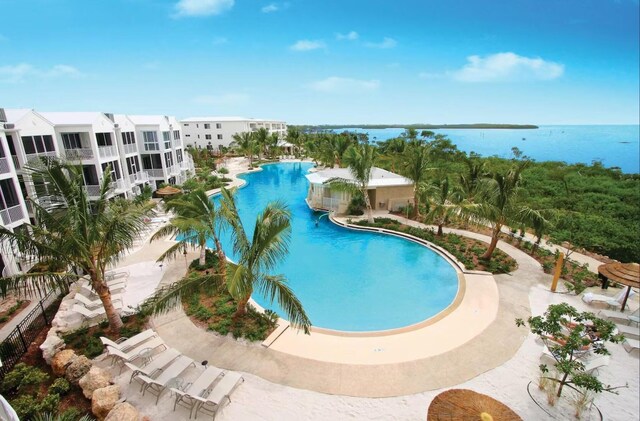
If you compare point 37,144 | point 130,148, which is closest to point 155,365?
point 37,144

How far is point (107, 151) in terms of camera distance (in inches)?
858

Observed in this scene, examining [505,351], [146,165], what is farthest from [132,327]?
[146,165]

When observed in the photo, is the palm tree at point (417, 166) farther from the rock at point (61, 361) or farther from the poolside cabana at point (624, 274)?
the rock at point (61, 361)

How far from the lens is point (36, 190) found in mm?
7582

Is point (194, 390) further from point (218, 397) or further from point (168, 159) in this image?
point (168, 159)

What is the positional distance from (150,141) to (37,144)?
33.9ft

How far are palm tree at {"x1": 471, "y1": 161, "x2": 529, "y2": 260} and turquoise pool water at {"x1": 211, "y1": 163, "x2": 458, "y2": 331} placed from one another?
9.94ft

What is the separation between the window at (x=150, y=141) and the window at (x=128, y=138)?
112 cm

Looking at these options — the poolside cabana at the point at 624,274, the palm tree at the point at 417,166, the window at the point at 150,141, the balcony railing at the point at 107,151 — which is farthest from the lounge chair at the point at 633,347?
the window at the point at 150,141

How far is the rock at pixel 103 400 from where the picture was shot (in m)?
6.52

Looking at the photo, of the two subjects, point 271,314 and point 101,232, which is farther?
point 271,314

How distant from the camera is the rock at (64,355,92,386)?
733cm

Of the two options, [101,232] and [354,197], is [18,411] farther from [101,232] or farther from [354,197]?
[354,197]

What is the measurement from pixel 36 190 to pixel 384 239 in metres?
15.6
